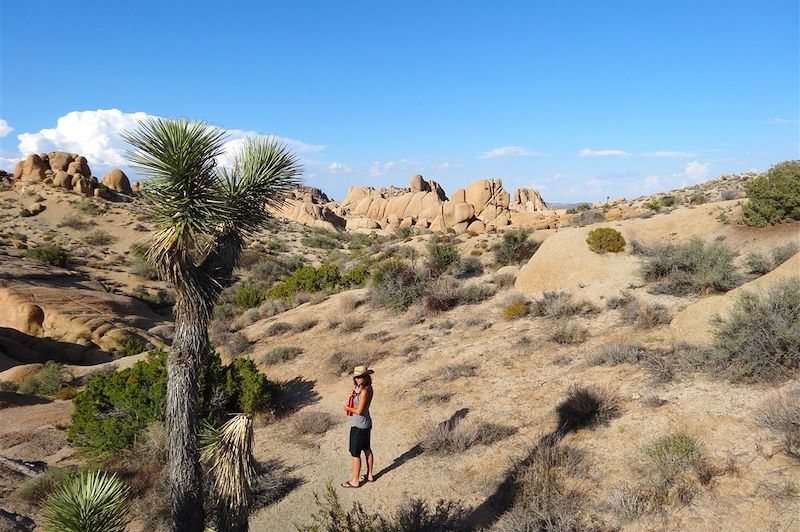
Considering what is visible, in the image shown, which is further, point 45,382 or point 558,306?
point 558,306

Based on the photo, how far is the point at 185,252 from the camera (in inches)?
178

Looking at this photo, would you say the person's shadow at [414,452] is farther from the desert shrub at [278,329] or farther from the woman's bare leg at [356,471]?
the desert shrub at [278,329]

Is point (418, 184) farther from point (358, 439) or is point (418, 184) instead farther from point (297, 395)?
point (358, 439)

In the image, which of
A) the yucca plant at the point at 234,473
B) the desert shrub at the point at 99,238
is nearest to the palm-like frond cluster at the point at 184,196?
the yucca plant at the point at 234,473

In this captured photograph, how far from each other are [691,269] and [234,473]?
13.4m

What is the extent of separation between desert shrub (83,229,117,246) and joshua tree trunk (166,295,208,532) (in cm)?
3954

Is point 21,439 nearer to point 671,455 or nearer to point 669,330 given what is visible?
point 671,455

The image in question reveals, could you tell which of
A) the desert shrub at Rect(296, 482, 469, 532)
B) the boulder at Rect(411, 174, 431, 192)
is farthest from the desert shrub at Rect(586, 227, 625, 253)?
the boulder at Rect(411, 174, 431, 192)

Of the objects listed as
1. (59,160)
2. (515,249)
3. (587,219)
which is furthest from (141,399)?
(59,160)

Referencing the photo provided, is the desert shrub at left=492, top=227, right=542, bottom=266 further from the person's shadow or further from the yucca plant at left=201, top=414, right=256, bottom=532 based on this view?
the yucca plant at left=201, top=414, right=256, bottom=532

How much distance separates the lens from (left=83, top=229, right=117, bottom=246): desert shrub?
3725cm

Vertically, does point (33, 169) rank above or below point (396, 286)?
above

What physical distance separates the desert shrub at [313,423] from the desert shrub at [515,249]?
13734 mm

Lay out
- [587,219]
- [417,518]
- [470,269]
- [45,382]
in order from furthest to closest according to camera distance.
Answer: [587,219] → [470,269] → [45,382] → [417,518]
